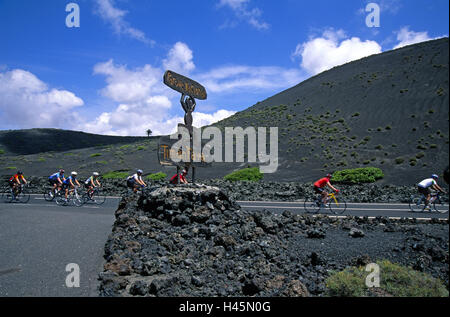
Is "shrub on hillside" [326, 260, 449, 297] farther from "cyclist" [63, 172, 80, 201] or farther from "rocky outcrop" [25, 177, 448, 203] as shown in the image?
"cyclist" [63, 172, 80, 201]

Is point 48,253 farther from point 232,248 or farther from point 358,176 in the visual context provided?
point 358,176

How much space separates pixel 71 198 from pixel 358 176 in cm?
2207

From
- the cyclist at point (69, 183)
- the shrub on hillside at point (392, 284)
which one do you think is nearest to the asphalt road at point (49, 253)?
the shrub on hillside at point (392, 284)

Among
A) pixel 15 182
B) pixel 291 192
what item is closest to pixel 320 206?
pixel 291 192

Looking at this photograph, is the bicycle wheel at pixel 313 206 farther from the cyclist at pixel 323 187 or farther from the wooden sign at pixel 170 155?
the wooden sign at pixel 170 155

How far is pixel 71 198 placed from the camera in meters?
16.9

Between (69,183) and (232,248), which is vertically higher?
(69,183)

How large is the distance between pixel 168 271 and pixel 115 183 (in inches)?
902

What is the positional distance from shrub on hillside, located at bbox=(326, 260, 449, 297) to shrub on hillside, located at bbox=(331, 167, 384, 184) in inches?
912

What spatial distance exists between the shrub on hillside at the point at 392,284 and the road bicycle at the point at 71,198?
586 inches

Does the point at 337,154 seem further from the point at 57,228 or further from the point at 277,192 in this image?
the point at 57,228

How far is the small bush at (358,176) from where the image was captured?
25.8 metres

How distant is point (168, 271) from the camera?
5.30 meters
